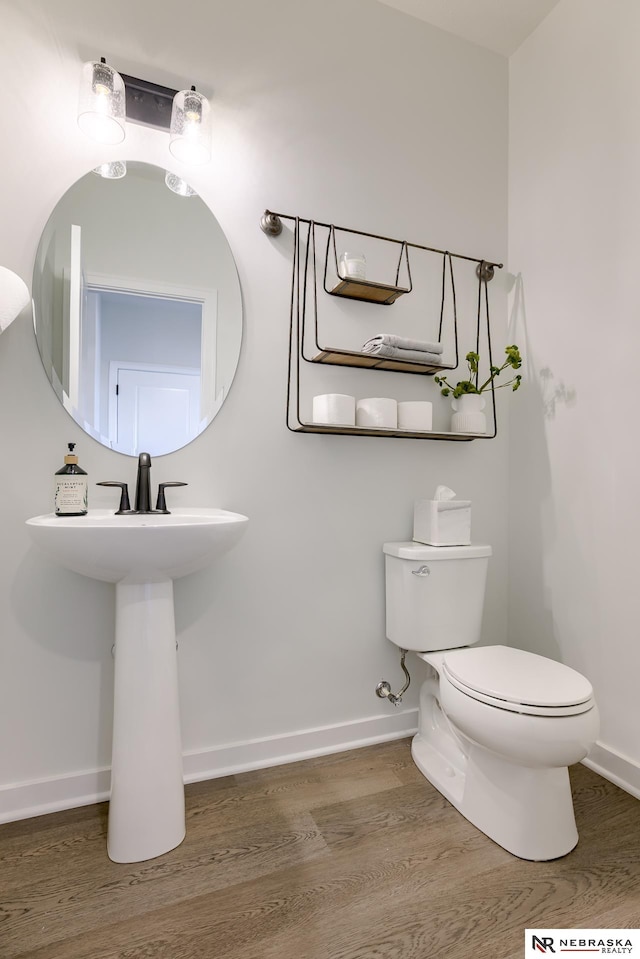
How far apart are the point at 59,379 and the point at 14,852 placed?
4.07 feet

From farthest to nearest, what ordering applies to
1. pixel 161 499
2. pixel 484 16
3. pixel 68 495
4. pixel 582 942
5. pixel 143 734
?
pixel 484 16
pixel 161 499
pixel 68 495
pixel 143 734
pixel 582 942

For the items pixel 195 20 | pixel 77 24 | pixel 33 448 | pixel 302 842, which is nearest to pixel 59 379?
pixel 33 448

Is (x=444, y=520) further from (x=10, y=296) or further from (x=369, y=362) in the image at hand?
(x=10, y=296)

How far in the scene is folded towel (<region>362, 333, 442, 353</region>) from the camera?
5.26ft

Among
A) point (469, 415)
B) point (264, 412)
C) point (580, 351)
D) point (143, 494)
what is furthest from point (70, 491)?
point (580, 351)

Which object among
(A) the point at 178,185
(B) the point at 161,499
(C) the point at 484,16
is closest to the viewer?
(B) the point at 161,499

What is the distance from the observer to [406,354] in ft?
5.39

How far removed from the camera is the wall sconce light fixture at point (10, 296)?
1.25m

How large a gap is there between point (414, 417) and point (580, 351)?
624mm

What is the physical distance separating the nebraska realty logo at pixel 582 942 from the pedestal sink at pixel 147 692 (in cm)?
85

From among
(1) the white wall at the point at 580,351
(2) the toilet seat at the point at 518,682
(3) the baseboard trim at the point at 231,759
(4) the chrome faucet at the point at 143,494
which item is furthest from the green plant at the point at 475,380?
(3) the baseboard trim at the point at 231,759

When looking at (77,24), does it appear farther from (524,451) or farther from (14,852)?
(14,852)

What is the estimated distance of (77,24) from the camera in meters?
1.44

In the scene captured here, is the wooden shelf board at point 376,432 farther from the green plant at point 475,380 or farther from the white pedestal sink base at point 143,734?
the white pedestal sink base at point 143,734
